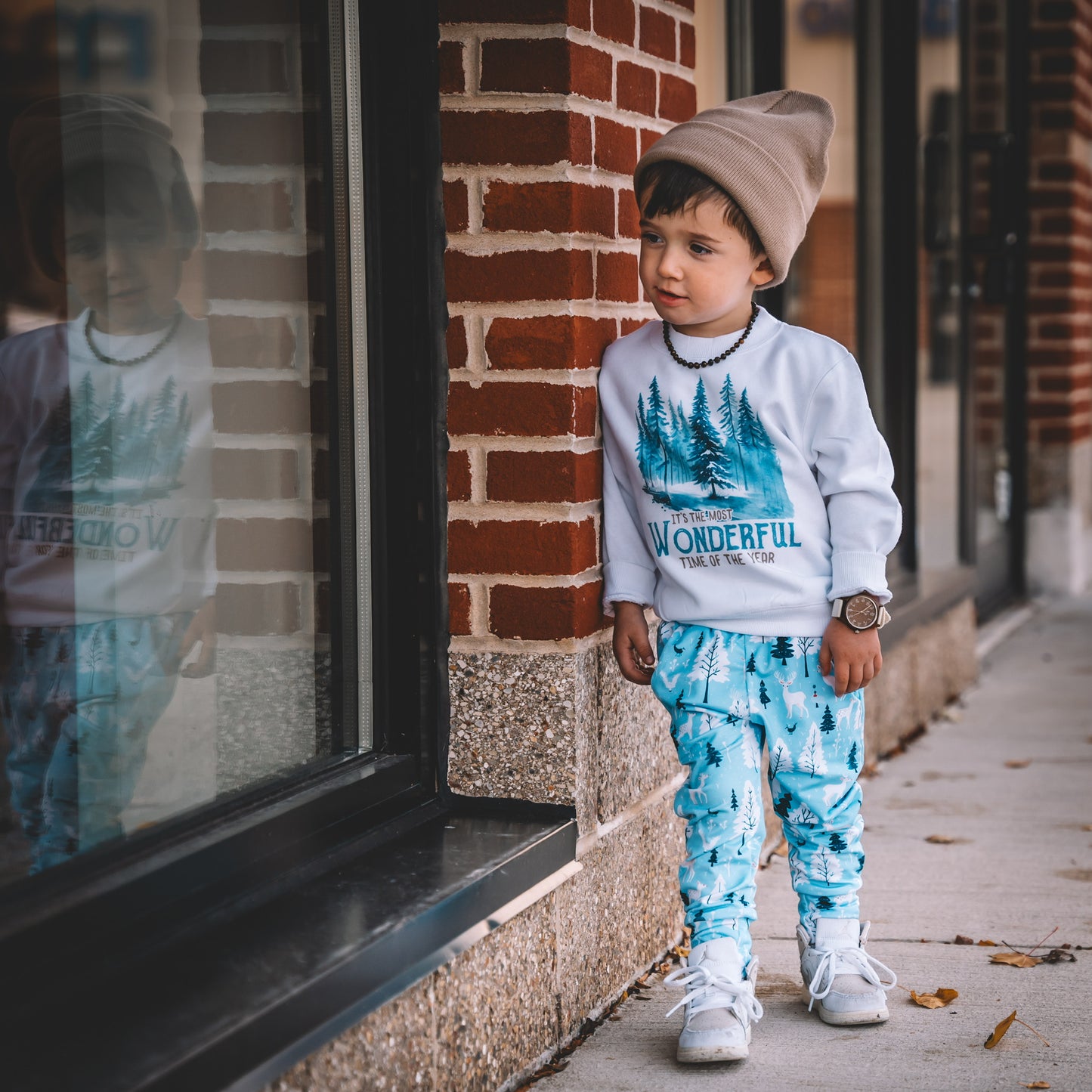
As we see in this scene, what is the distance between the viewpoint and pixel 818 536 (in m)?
2.74

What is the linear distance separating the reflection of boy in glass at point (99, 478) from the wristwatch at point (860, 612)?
1076 millimetres

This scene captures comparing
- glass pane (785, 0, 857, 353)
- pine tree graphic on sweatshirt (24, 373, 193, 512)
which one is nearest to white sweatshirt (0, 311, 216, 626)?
pine tree graphic on sweatshirt (24, 373, 193, 512)

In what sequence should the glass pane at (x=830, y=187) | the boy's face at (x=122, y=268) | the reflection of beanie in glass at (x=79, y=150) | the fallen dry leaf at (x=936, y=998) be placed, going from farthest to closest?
the glass pane at (x=830, y=187)
the fallen dry leaf at (x=936, y=998)
the boy's face at (x=122, y=268)
the reflection of beanie in glass at (x=79, y=150)

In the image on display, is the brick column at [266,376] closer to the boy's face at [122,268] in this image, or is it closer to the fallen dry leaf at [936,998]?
the boy's face at [122,268]

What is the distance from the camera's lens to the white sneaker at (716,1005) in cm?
268

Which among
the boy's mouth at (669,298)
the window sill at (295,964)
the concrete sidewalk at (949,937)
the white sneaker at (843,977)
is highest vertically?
the boy's mouth at (669,298)

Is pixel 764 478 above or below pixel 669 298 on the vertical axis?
below

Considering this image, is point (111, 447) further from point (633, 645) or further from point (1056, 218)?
point (1056, 218)

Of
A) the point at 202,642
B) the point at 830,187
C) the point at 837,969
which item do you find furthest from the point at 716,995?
the point at 830,187

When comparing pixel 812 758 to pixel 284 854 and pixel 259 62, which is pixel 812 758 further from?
pixel 259 62

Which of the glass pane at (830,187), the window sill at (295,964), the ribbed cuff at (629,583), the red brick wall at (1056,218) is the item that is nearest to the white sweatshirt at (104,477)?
the window sill at (295,964)

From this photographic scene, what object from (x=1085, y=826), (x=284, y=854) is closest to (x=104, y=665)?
(x=284, y=854)

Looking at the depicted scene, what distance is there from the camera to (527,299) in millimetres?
2801

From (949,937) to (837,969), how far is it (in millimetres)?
604
